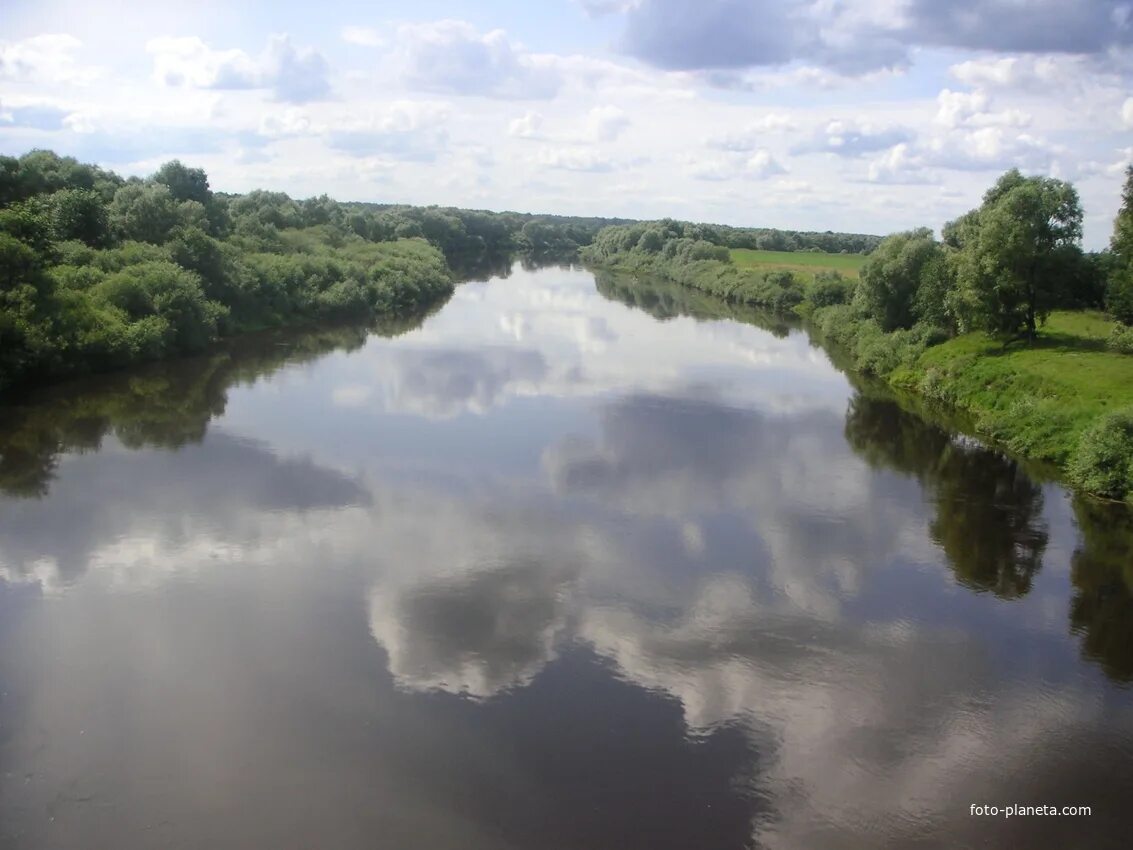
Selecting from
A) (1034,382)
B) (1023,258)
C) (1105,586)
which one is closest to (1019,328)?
(1023,258)

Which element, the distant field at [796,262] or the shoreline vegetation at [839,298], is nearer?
the shoreline vegetation at [839,298]

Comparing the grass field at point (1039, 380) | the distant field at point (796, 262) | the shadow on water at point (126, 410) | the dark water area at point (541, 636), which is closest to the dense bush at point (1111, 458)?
the dark water area at point (541, 636)

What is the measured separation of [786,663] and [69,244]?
36.6 metres

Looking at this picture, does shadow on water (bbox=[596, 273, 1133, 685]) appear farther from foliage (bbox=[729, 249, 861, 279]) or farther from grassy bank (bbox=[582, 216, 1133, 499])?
foliage (bbox=[729, 249, 861, 279])

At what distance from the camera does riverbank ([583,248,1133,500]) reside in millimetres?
24047

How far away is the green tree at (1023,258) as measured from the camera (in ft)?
111

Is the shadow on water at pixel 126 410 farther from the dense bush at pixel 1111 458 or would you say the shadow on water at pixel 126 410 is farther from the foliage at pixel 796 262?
the foliage at pixel 796 262

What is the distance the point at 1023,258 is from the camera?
1326 inches

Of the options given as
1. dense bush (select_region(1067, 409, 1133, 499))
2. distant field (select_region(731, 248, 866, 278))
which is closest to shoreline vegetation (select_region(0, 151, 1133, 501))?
dense bush (select_region(1067, 409, 1133, 499))

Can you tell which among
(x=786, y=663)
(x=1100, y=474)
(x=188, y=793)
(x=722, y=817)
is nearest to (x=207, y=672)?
(x=188, y=793)

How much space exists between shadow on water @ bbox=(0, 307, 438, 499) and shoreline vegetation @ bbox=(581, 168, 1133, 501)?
2559cm

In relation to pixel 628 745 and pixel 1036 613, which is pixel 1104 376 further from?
pixel 628 745

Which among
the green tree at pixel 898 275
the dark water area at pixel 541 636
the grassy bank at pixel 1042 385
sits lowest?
the dark water area at pixel 541 636

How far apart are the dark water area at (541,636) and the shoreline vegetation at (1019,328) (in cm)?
180
